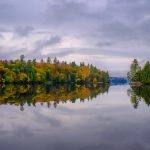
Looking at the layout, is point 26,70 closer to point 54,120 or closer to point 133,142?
point 54,120

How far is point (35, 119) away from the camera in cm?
3094

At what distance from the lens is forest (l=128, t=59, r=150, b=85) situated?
417 feet

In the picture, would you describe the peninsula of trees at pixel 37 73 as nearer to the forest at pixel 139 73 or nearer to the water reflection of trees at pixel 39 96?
the forest at pixel 139 73

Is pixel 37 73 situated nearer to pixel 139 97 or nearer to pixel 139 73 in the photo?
pixel 139 73

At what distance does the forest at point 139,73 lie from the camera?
127012 mm

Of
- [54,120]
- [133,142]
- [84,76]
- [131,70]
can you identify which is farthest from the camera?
[84,76]

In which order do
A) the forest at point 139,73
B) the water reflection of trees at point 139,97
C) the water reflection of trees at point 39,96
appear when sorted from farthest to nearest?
the forest at point 139,73
the water reflection of trees at point 39,96
the water reflection of trees at point 139,97

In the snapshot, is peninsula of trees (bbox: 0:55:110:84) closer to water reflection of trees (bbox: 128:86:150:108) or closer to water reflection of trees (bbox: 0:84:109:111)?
water reflection of trees (bbox: 0:84:109:111)

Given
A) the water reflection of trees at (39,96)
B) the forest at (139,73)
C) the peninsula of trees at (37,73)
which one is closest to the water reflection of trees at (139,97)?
the water reflection of trees at (39,96)

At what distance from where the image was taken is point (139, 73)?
138 metres

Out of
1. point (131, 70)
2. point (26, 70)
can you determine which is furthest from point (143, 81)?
point (26, 70)

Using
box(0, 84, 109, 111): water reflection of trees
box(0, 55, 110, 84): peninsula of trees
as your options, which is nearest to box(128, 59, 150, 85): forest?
box(0, 55, 110, 84): peninsula of trees

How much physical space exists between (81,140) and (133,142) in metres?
3.04

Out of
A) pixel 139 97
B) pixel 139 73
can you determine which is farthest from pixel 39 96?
pixel 139 73
